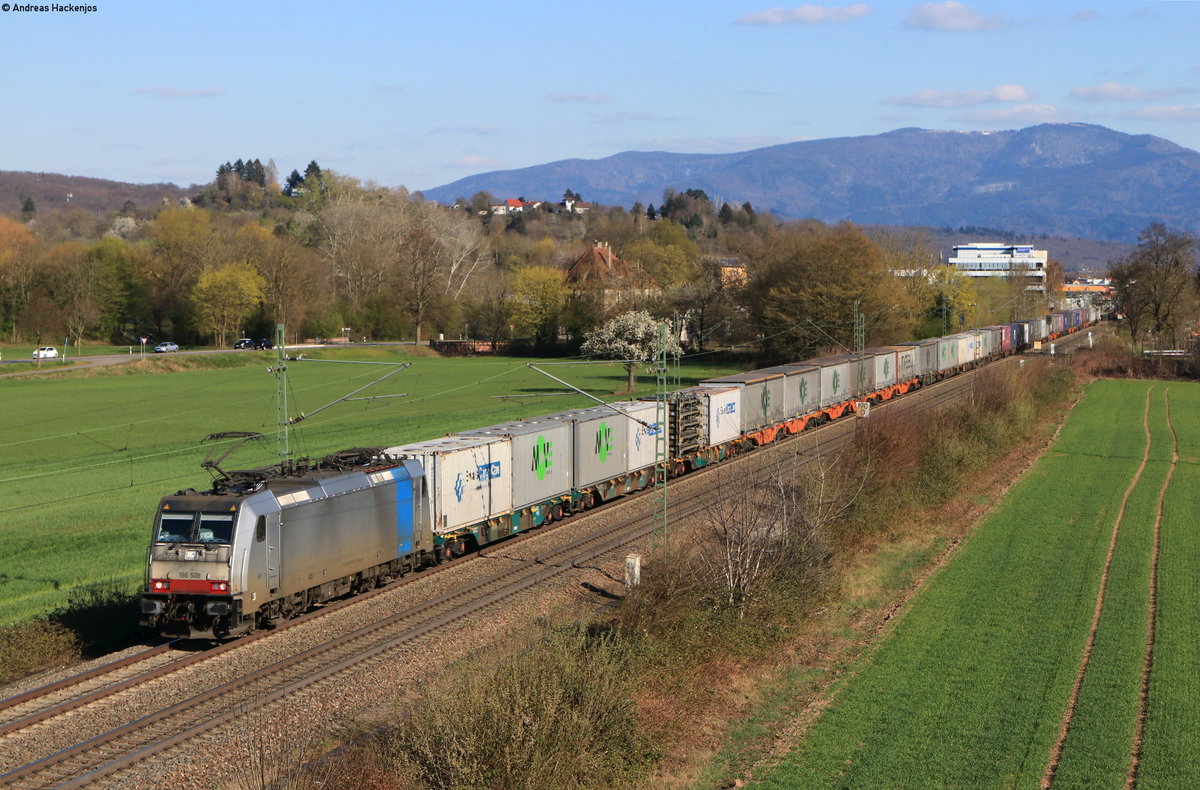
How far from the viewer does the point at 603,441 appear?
34.9 metres

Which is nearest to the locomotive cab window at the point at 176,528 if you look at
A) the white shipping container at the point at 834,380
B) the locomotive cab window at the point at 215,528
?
the locomotive cab window at the point at 215,528

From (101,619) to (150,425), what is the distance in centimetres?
4146

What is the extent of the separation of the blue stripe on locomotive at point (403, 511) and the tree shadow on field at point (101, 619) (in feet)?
19.5

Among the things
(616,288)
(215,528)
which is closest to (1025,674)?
(215,528)

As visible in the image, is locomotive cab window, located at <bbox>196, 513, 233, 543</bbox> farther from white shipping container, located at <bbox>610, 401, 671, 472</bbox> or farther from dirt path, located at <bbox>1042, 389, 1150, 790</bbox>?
white shipping container, located at <bbox>610, 401, 671, 472</bbox>

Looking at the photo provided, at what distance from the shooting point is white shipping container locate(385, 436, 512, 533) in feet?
87.7

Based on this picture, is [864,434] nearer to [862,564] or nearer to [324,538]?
[862,564]

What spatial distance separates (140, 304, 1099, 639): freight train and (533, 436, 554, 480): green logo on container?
61 millimetres

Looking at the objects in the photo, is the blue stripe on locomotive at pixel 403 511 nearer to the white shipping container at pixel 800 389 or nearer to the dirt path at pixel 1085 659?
the dirt path at pixel 1085 659

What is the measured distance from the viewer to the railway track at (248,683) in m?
→ 15.8

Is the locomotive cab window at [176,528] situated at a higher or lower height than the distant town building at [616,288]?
lower

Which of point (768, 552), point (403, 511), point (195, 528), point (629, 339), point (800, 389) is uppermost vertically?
point (629, 339)

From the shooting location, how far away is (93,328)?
115 meters

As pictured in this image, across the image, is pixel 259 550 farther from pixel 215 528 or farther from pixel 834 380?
pixel 834 380
